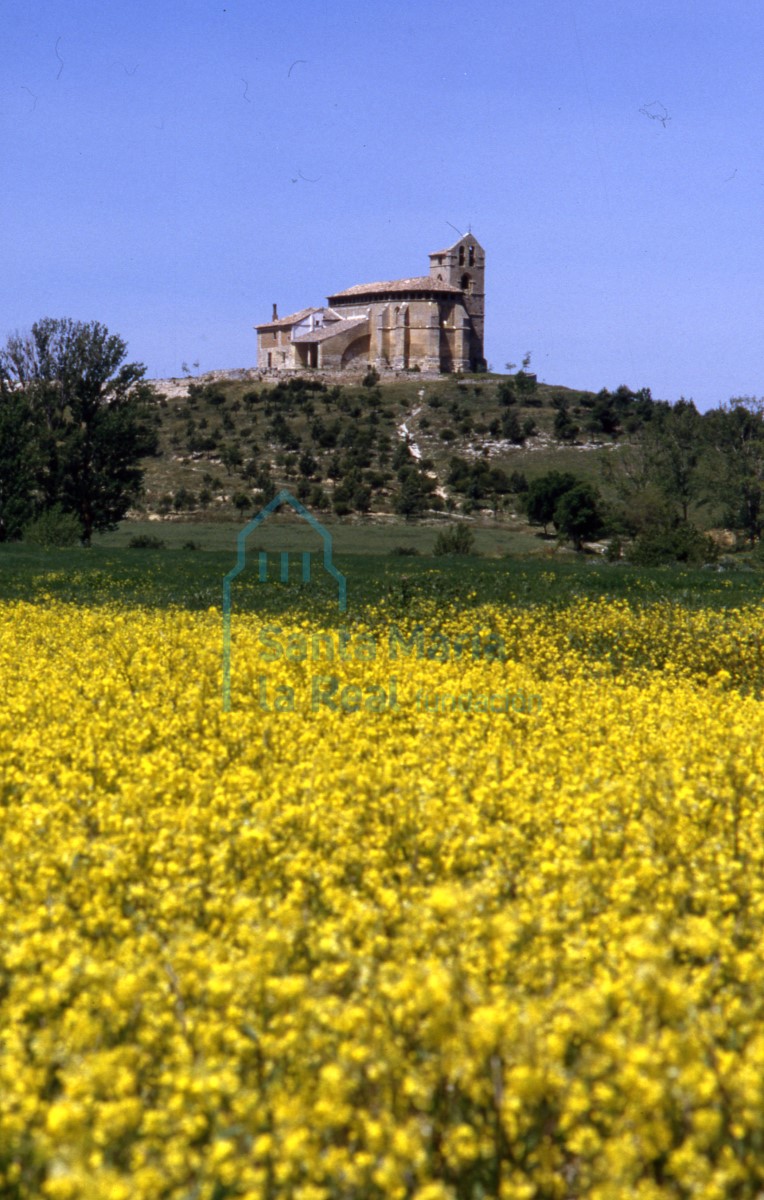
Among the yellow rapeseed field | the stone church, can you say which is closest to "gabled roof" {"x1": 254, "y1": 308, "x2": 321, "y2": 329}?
the stone church

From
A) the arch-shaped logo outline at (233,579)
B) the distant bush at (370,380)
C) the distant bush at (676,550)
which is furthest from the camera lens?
the distant bush at (370,380)

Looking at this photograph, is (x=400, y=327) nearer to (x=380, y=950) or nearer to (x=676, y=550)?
(x=676, y=550)

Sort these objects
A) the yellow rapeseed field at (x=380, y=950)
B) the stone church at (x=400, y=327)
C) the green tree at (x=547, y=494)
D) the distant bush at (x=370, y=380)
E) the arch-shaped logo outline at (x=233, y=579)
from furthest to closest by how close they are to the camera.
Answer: the stone church at (x=400, y=327) < the distant bush at (x=370, y=380) < the green tree at (x=547, y=494) < the arch-shaped logo outline at (x=233, y=579) < the yellow rapeseed field at (x=380, y=950)

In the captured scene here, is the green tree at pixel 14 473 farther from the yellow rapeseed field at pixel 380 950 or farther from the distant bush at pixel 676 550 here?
the yellow rapeseed field at pixel 380 950

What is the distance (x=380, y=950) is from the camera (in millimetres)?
5180

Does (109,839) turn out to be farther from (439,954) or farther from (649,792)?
(649,792)

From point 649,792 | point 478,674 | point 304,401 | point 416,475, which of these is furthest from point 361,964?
point 304,401

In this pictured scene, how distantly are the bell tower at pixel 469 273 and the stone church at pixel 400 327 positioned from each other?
0.37 feet

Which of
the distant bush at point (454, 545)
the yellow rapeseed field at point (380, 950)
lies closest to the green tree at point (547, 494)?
the distant bush at point (454, 545)

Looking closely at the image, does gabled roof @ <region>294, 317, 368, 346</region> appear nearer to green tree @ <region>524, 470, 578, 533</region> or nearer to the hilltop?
the hilltop

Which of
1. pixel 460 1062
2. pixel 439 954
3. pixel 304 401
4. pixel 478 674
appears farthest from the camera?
pixel 304 401

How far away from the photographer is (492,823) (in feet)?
24.9

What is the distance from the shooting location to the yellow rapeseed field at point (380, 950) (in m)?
3.86

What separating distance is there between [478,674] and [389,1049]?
335 inches
